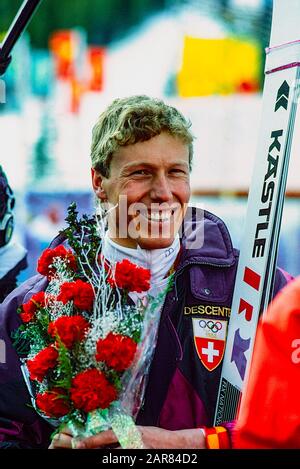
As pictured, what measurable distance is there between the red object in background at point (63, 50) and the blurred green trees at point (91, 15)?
130 mm

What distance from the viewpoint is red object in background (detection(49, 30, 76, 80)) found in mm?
14219

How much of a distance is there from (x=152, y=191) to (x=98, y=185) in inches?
10.9

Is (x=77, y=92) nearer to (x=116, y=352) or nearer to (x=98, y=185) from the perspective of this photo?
(x=98, y=185)

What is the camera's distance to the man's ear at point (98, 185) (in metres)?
2.70

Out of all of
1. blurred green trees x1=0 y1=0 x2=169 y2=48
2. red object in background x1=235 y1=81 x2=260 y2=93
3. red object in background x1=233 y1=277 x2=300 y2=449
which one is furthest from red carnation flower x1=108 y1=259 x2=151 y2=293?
blurred green trees x1=0 y1=0 x2=169 y2=48

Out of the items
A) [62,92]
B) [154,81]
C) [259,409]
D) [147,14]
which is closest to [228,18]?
[154,81]

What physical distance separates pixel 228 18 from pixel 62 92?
11.8 ft

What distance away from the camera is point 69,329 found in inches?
86.0

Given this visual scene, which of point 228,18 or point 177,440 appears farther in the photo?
point 228,18

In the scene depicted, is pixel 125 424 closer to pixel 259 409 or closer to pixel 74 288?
pixel 74 288

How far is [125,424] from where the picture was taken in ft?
7.23

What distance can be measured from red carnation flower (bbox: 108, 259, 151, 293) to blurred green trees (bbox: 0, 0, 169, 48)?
12.3 meters

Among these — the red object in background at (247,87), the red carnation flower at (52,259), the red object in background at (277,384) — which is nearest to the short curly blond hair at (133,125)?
the red carnation flower at (52,259)

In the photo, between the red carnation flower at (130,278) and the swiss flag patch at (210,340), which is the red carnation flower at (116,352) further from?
the swiss flag patch at (210,340)
